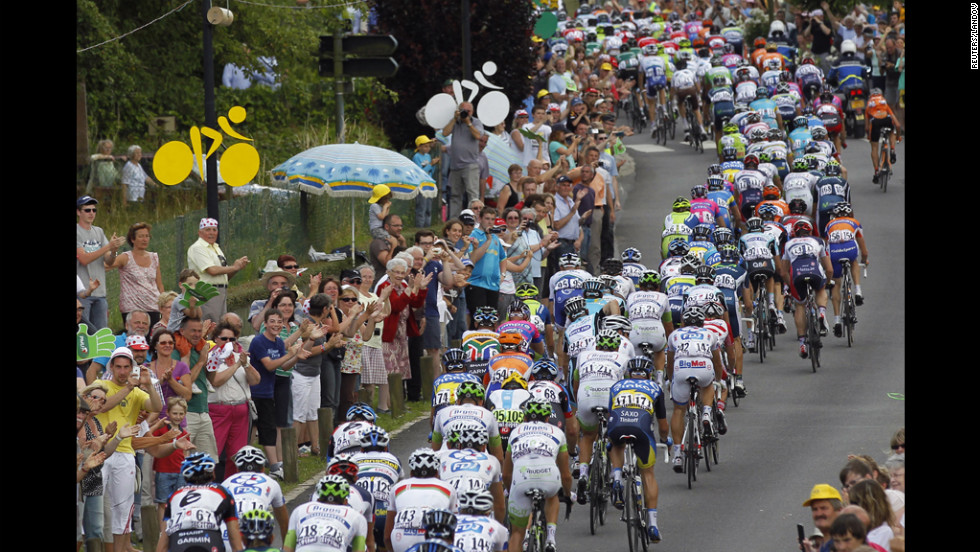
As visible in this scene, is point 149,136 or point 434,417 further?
point 149,136

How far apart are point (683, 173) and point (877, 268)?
8.80 meters

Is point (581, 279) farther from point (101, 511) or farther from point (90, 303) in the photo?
point (101, 511)

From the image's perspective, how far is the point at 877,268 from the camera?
93.2 ft

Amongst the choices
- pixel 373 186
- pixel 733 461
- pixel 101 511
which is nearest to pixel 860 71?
pixel 373 186

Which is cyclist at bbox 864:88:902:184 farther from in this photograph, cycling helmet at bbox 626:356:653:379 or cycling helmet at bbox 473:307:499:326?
cycling helmet at bbox 626:356:653:379

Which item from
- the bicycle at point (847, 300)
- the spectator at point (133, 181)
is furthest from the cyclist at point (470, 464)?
the spectator at point (133, 181)

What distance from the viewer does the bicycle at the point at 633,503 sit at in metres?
14.6

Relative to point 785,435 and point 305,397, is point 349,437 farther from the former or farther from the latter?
point 785,435

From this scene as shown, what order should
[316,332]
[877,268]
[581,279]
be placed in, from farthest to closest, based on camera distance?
[877,268]
[581,279]
[316,332]

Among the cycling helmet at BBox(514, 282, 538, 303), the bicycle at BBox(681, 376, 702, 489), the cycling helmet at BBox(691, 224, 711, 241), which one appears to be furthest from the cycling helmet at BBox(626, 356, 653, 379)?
the cycling helmet at BBox(691, 224, 711, 241)

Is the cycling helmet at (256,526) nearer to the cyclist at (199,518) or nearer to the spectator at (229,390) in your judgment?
the cyclist at (199,518)

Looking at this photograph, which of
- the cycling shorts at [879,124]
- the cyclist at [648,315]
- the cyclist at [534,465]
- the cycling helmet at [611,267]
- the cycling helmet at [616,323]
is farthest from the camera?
the cycling shorts at [879,124]

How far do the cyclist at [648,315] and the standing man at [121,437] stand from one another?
6424 mm

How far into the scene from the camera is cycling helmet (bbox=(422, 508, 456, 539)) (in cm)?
1110
